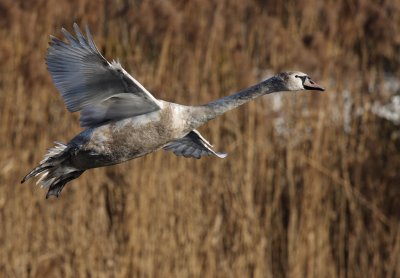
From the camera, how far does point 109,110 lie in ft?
6.70

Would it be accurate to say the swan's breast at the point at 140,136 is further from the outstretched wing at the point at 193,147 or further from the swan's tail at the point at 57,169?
the outstretched wing at the point at 193,147

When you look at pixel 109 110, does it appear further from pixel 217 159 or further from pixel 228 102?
pixel 217 159

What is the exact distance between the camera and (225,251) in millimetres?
3639

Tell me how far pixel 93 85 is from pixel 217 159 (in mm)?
1599

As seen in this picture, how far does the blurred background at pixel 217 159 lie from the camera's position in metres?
3.36

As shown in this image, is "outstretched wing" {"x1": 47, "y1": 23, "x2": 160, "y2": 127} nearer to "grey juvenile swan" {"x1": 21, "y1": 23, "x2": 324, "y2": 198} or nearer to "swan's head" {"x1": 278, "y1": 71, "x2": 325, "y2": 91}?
"grey juvenile swan" {"x1": 21, "y1": 23, "x2": 324, "y2": 198}

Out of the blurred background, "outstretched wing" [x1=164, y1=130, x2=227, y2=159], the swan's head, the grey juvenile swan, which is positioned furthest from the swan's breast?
the blurred background

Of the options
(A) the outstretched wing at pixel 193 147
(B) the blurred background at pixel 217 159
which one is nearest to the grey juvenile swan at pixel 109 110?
(A) the outstretched wing at pixel 193 147

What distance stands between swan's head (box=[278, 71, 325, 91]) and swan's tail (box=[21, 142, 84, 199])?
19.2 inches

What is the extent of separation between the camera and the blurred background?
336 centimetres

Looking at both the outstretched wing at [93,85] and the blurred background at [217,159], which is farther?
the blurred background at [217,159]

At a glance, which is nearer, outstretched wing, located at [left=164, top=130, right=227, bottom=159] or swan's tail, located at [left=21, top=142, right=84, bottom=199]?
swan's tail, located at [left=21, top=142, right=84, bottom=199]

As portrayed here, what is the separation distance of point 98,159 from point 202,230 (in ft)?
5.29

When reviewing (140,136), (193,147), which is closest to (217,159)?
(193,147)
